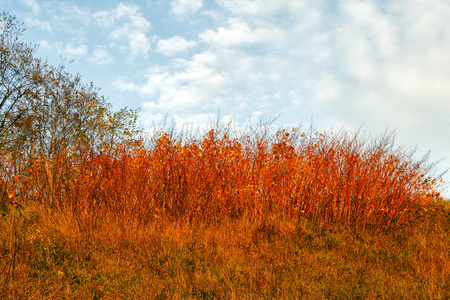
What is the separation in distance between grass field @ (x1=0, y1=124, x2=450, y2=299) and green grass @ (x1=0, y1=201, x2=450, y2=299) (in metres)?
0.02

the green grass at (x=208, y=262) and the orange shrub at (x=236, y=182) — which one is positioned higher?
the orange shrub at (x=236, y=182)

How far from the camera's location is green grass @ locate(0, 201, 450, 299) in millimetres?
4016

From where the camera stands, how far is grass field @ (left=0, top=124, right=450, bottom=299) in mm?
4219

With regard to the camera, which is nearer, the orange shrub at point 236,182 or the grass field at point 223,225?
the grass field at point 223,225

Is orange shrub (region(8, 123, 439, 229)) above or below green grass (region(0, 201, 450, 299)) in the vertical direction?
above

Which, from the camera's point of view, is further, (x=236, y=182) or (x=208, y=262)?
(x=236, y=182)

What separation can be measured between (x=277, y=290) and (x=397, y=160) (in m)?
5.26

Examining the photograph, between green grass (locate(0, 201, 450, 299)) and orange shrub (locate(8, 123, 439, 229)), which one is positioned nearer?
green grass (locate(0, 201, 450, 299))

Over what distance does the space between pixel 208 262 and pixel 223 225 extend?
5.43 ft

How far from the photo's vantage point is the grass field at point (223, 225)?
13.8 ft

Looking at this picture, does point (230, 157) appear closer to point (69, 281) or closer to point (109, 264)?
point (109, 264)

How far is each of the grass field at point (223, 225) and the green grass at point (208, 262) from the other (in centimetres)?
2

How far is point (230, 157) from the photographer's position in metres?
7.30

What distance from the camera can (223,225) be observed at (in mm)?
6410
